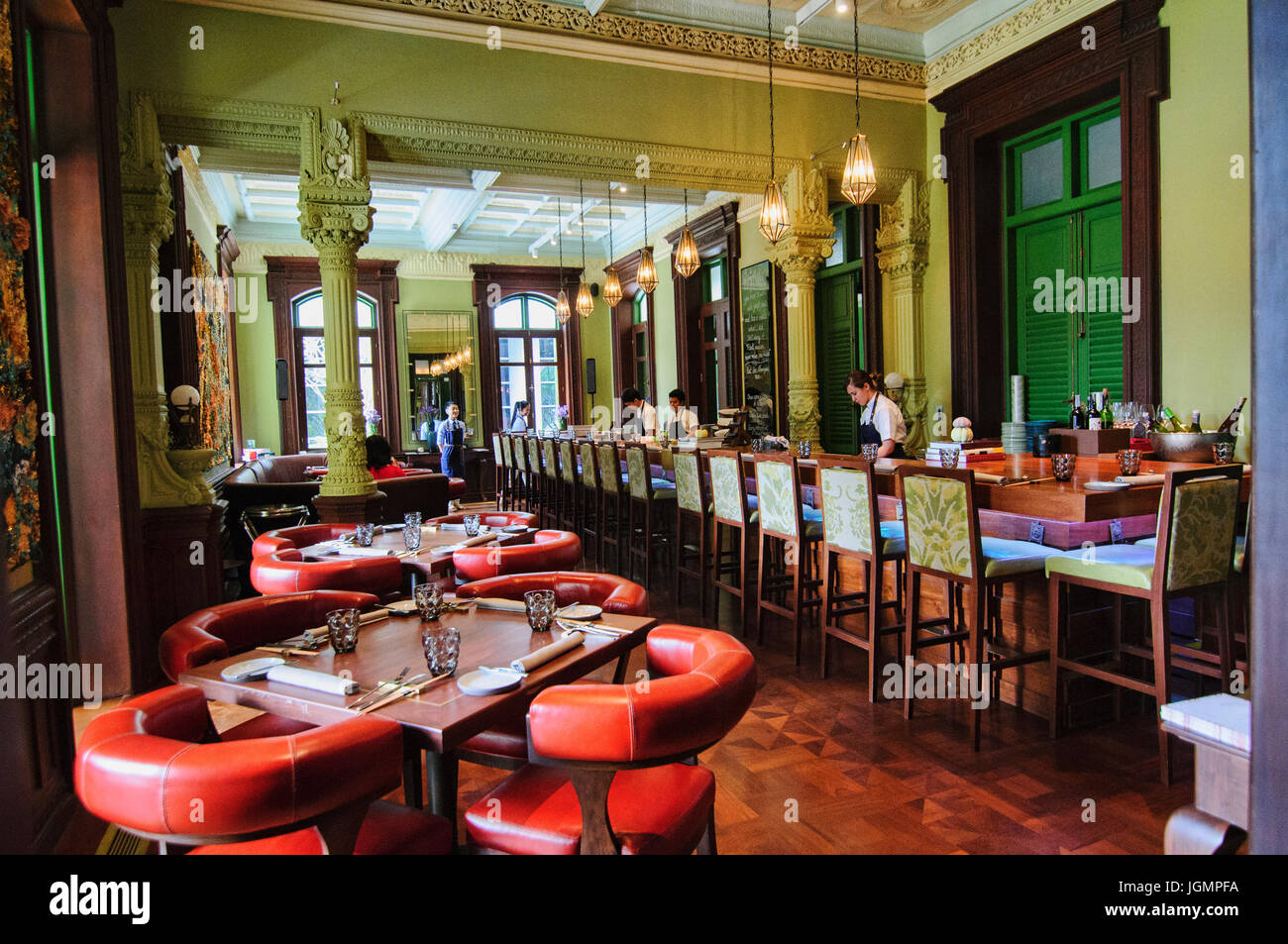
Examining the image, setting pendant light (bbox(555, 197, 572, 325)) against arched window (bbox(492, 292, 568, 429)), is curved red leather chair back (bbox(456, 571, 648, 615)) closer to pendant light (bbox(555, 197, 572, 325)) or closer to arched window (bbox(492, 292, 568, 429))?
pendant light (bbox(555, 197, 572, 325))

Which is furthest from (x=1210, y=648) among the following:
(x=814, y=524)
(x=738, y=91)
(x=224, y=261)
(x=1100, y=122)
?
(x=224, y=261)

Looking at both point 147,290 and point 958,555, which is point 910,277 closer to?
point 958,555

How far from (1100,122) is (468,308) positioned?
9305mm

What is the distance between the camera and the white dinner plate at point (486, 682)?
1.58 m

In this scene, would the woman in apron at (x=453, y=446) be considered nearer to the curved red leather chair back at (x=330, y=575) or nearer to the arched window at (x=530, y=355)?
the arched window at (x=530, y=355)

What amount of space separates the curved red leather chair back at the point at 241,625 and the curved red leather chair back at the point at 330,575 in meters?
0.39

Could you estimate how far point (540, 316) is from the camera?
1313 centimetres

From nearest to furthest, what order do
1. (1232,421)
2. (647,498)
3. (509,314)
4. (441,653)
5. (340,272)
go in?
(441,653) → (1232,421) → (340,272) → (647,498) → (509,314)

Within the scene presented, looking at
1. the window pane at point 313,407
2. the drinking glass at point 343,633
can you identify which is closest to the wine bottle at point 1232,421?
the drinking glass at point 343,633

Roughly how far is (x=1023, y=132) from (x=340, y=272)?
5162 millimetres

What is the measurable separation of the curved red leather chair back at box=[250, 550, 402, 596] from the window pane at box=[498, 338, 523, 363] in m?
10.1

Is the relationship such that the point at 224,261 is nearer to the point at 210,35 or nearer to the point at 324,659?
the point at 210,35

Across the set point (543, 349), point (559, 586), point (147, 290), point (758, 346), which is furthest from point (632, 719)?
point (543, 349)

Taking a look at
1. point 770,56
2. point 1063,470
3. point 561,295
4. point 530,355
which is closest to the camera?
point 1063,470
